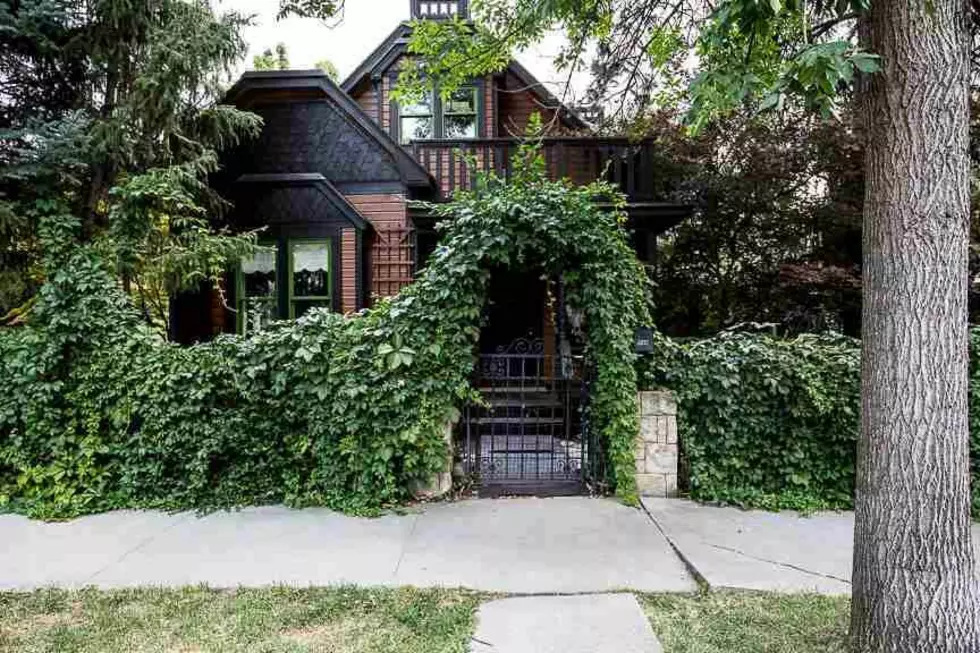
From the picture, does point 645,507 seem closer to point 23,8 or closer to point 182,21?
point 182,21

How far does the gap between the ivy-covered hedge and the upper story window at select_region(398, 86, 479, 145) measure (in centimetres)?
712

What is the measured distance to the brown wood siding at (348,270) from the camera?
332 inches

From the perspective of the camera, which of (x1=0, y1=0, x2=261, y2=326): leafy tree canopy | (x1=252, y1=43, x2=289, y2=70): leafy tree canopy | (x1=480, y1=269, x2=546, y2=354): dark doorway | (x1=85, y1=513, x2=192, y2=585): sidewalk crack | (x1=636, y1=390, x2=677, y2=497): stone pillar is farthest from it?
(x1=252, y1=43, x2=289, y2=70): leafy tree canopy

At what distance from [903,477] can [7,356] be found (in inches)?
245

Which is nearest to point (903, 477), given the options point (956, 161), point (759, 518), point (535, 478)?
point (956, 161)

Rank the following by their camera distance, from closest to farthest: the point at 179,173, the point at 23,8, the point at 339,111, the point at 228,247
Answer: the point at 23,8, the point at 179,173, the point at 228,247, the point at 339,111

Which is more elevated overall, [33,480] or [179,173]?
[179,173]

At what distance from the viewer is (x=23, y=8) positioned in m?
5.71

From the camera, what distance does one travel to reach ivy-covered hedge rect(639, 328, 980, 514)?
183 inches

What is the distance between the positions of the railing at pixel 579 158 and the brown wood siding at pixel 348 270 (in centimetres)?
165

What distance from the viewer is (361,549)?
3.83 metres

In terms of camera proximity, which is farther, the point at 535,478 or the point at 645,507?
the point at 535,478

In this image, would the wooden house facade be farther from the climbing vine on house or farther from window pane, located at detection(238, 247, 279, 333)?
the climbing vine on house

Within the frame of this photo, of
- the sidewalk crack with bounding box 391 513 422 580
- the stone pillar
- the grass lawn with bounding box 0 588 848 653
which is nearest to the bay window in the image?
the sidewalk crack with bounding box 391 513 422 580
